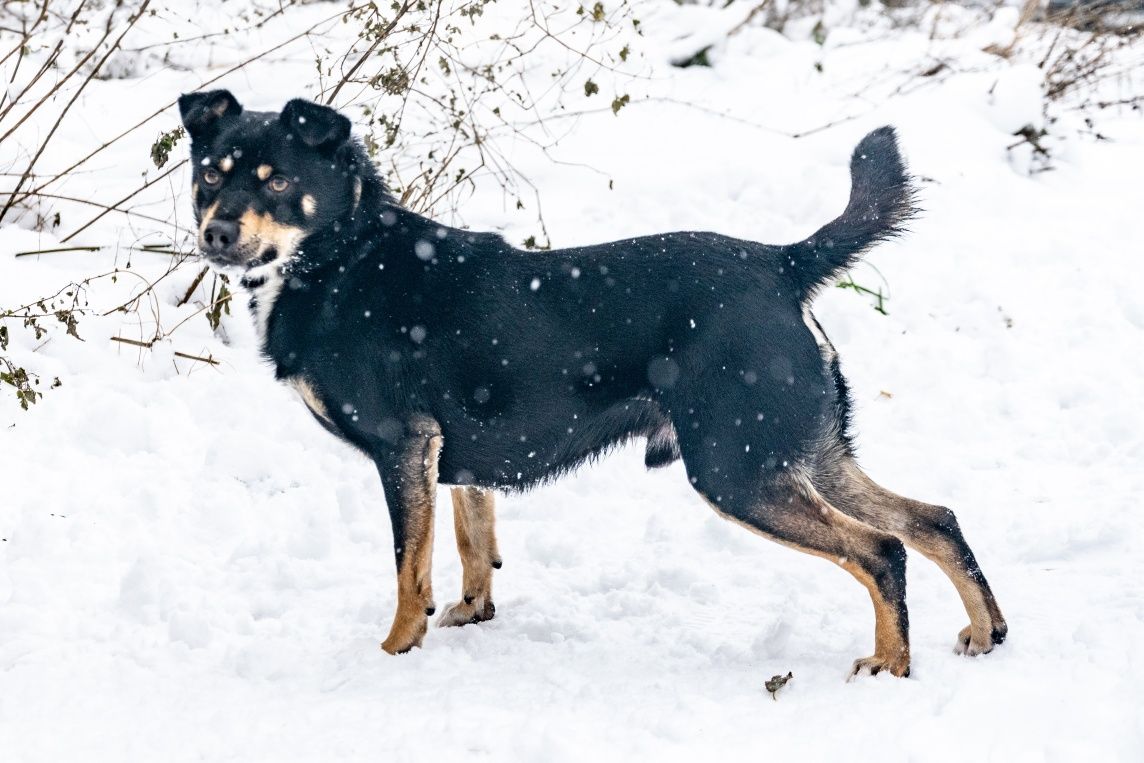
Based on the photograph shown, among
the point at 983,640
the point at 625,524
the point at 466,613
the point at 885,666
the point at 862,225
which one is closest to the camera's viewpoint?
the point at 885,666

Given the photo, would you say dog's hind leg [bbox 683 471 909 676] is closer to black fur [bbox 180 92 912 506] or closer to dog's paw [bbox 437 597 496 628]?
black fur [bbox 180 92 912 506]

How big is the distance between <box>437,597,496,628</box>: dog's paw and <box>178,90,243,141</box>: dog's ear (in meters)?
2.02

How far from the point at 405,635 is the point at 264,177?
1.69 metres

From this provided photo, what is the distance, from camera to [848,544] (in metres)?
3.71

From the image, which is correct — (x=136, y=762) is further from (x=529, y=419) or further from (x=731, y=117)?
(x=731, y=117)

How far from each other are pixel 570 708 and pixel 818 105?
21.9ft

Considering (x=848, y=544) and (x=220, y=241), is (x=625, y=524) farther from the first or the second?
(x=220, y=241)

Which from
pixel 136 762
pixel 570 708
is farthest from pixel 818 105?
pixel 136 762

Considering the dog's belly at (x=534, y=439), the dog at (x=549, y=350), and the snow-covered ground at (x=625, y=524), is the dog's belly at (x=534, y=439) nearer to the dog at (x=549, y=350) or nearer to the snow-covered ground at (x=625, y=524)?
the dog at (x=549, y=350)

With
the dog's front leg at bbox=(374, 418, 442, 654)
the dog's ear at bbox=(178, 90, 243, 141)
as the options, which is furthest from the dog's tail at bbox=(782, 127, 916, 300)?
the dog's ear at bbox=(178, 90, 243, 141)

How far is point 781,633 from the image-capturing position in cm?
402

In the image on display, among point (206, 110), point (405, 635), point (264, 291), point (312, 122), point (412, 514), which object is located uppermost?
point (206, 110)

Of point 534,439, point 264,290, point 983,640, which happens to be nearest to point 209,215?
point 264,290

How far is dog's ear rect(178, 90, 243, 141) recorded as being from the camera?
406cm
